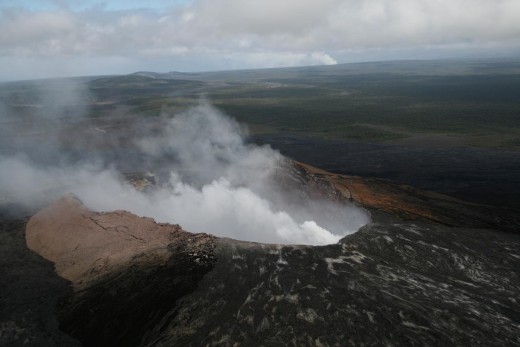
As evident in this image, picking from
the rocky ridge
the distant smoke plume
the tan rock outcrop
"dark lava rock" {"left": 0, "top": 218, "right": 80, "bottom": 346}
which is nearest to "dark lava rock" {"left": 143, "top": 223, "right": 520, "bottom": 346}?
the rocky ridge

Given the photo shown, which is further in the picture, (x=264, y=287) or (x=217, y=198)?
(x=217, y=198)

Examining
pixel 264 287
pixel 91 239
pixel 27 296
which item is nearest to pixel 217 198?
pixel 91 239

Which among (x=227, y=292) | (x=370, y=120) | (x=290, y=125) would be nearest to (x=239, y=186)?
(x=227, y=292)

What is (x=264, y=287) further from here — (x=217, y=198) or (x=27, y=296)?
(x=217, y=198)

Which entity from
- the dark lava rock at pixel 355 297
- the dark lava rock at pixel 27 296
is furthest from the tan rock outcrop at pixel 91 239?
the dark lava rock at pixel 355 297

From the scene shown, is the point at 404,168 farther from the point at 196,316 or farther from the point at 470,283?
the point at 196,316

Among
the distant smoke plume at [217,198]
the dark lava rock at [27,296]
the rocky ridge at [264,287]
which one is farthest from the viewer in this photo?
the distant smoke plume at [217,198]

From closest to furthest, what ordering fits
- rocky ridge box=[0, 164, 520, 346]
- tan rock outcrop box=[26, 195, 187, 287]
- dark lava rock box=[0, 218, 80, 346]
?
1. rocky ridge box=[0, 164, 520, 346]
2. dark lava rock box=[0, 218, 80, 346]
3. tan rock outcrop box=[26, 195, 187, 287]

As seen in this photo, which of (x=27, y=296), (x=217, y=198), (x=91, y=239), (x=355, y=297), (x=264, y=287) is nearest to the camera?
(x=355, y=297)

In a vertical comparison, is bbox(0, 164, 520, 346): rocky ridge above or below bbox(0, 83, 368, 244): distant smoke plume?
above

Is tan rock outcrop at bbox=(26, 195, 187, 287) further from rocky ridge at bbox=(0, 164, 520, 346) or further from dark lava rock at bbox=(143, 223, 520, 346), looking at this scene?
dark lava rock at bbox=(143, 223, 520, 346)

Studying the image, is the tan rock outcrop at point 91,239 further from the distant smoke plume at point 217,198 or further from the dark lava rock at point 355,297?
the dark lava rock at point 355,297
